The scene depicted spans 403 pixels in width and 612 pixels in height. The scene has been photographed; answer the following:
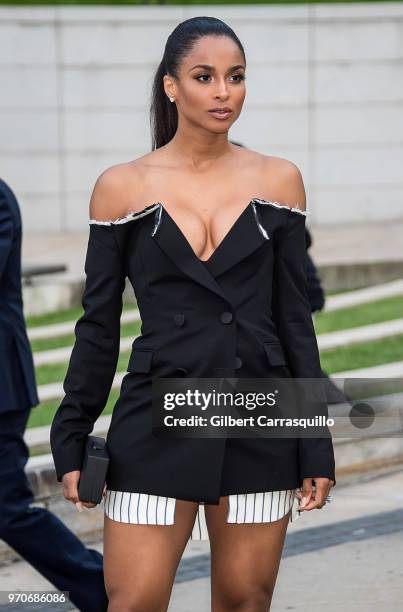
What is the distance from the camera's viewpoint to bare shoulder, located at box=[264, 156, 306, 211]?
3.81 meters

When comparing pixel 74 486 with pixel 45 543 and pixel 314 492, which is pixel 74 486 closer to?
pixel 314 492

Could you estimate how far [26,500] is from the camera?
208 inches

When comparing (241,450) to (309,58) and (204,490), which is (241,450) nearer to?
(204,490)

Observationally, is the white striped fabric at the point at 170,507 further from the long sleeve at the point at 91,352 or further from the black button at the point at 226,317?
the black button at the point at 226,317

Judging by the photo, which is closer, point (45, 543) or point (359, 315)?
point (45, 543)

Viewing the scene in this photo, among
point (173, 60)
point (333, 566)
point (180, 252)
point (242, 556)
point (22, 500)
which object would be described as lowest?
point (333, 566)

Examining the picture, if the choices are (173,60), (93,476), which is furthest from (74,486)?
(173,60)

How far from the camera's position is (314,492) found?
12.1 ft

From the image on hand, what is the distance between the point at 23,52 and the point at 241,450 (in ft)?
54.4

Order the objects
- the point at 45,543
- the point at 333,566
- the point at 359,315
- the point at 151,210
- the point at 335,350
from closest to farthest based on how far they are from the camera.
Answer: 1. the point at 151,210
2. the point at 45,543
3. the point at 333,566
4. the point at 335,350
5. the point at 359,315

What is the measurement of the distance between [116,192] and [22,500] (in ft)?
6.14

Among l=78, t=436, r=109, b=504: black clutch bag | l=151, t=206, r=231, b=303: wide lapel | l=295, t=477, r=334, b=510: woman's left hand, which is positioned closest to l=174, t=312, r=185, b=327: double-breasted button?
l=151, t=206, r=231, b=303: wide lapel

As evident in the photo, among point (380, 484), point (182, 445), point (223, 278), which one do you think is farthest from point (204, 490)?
point (380, 484)

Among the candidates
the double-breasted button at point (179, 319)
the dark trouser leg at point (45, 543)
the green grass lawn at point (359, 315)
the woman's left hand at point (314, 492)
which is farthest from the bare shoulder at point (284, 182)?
the green grass lawn at point (359, 315)
